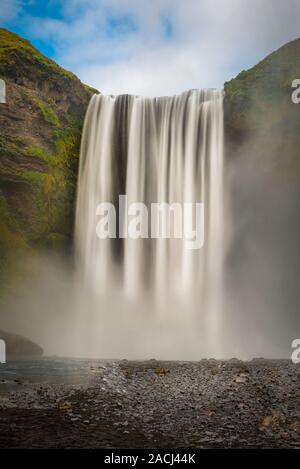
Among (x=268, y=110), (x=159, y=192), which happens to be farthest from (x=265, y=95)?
(x=159, y=192)

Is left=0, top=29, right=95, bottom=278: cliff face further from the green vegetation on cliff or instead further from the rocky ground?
the rocky ground

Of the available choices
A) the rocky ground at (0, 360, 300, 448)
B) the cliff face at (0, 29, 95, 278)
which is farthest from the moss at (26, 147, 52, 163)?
the rocky ground at (0, 360, 300, 448)

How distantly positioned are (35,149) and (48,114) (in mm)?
3107

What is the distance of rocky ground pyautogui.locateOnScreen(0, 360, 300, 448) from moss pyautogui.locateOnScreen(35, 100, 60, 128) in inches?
814

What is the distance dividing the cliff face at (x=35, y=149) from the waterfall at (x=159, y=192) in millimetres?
1393

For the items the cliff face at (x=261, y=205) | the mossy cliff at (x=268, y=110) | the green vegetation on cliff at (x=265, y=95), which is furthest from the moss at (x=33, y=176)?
the green vegetation on cliff at (x=265, y=95)

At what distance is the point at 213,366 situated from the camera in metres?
14.8

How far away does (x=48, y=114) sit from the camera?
29.4 m

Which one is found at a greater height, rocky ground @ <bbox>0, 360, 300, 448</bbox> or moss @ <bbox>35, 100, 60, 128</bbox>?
moss @ <bbox>35, 100, 60, 128</bbox>

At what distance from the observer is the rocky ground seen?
7.93 m

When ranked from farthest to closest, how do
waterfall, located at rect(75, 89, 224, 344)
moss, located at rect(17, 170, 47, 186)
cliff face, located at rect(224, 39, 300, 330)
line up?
waterfall, located at rect(75, 89, 224, 344) → moss, located at rect(17, 170, 47, 186) → cliff face, located at rect(224, 39, 300, 330)

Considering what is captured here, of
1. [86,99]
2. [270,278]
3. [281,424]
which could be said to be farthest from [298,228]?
[281,424]

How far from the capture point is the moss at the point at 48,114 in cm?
2906

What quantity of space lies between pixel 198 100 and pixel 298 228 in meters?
11.8
